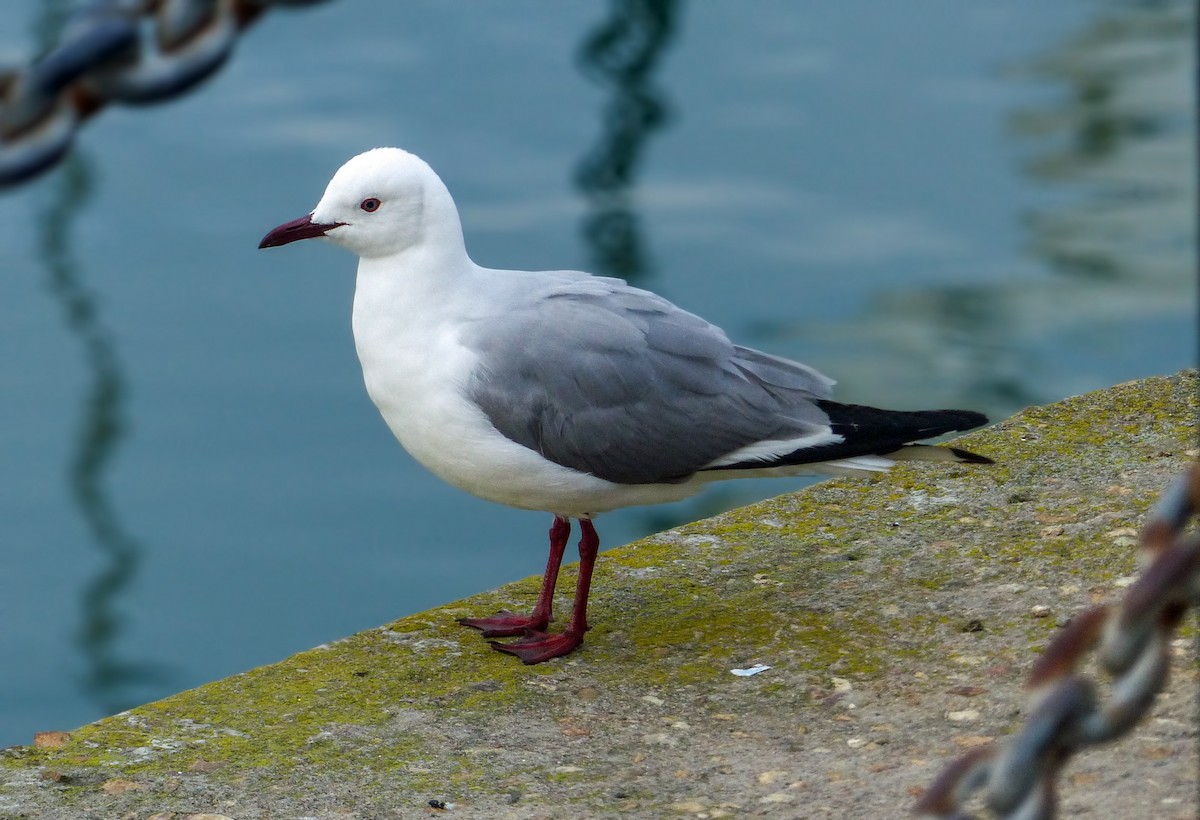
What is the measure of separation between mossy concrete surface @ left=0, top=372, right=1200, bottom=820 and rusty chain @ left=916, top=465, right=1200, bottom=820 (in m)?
1.38

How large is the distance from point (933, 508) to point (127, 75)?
2958 mm

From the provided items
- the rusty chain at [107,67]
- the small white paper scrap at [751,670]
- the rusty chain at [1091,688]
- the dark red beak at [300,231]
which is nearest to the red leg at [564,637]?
the small white paper scrap at [751,670]

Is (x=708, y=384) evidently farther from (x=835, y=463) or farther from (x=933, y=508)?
(x=933, y=508)

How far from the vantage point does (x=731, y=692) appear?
9.47ft

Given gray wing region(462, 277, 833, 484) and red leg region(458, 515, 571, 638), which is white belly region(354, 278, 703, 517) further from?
red leg region(458, 515, 571, 638)

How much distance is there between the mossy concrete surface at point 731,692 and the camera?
8.24ft

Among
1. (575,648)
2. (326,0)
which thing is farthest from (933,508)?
(326,0)

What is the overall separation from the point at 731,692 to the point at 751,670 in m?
0.08

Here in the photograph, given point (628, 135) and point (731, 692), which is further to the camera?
point (628, 135)

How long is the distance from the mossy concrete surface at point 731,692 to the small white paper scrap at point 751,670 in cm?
2

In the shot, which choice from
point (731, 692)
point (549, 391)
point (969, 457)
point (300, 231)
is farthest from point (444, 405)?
point (969, 457)

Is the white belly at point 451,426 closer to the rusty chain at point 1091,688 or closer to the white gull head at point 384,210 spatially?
the white gull head at point 384,210

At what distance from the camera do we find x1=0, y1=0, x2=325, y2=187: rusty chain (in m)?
0.75

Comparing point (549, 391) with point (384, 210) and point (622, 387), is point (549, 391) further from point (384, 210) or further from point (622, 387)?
point (384, 210)
